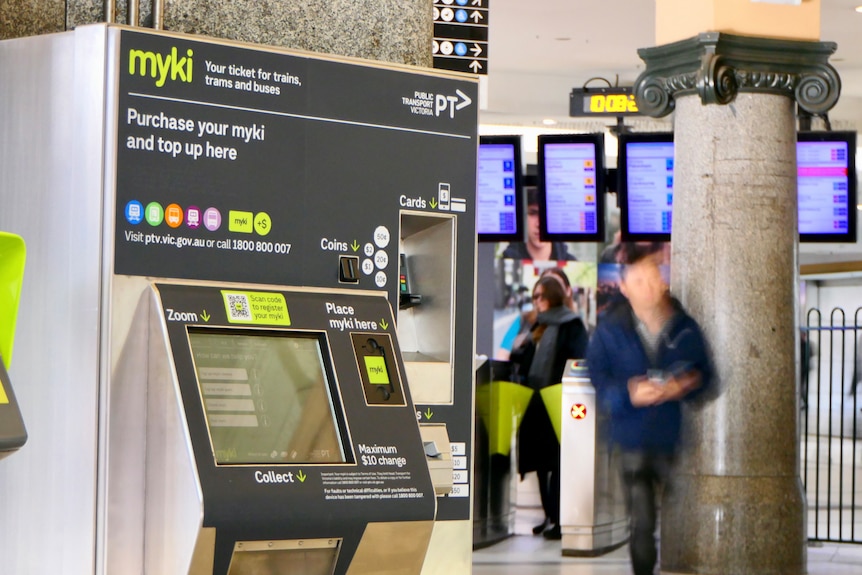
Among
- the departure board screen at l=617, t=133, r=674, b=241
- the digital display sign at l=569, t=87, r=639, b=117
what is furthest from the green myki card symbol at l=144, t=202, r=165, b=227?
the digital display sign at l=569, t=87, r=639, b=117

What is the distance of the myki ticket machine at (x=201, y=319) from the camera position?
68.1 inches

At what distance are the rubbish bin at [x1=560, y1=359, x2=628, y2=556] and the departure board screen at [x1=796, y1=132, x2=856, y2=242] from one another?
2057 mm

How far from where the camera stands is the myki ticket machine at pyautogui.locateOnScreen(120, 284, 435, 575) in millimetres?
1674

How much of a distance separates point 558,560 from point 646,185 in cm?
280

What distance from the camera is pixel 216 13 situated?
2107 mm

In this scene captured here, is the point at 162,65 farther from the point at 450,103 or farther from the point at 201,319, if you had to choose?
the point at 450,103

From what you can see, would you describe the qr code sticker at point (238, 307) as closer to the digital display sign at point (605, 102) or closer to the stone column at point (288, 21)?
the stone column at point (288, 21)

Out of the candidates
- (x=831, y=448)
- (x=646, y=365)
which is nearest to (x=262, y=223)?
(x=646, y=365)

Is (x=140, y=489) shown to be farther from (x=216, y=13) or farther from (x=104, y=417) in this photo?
(x=216, y=13)

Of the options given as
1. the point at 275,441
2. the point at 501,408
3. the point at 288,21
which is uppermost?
the point at 288,21

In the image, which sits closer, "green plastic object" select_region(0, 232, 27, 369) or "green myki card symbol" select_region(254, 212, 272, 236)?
"green plastic object" select_region(0, 232, 27, 369)

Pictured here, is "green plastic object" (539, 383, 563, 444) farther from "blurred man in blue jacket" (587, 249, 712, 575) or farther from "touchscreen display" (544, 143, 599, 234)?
"blurred man in blue jacket" (587, 249, 712, 575)

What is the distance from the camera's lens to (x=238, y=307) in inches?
71.6

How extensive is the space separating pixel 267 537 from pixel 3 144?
0.75 m
